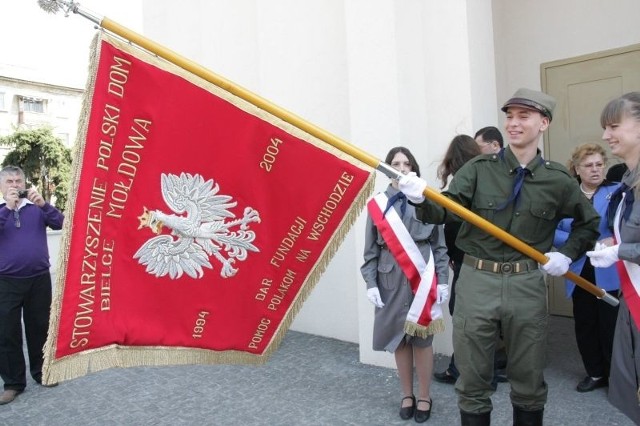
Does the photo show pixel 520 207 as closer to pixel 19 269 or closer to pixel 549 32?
pixel 549 32

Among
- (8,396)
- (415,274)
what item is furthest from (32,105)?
(415,274)

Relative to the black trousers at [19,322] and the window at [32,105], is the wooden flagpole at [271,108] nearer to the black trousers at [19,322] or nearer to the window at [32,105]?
the black trousers at [19,322]

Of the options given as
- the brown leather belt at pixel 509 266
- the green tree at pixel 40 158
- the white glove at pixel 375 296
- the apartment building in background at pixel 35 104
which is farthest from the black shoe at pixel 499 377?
the apartment building in background at pixel 35 104

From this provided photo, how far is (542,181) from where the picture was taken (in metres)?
2.55

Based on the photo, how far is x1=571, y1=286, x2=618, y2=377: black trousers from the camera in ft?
12.7

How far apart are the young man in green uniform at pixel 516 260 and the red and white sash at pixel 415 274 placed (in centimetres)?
83

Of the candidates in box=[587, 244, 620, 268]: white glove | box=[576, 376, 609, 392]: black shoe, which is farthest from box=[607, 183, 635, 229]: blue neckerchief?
box=[576, 376, 609, 392]: black shoe

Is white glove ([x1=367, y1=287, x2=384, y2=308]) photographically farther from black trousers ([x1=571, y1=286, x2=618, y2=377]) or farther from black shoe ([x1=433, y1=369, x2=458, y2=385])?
black trousers ([x1=571, y1=286, x2=618, y2=377])

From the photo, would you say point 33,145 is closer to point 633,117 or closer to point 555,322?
point 555,322

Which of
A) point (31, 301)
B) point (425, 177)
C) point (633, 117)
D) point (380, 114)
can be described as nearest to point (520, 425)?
point (633, 117)

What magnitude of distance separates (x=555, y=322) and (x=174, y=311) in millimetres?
4360

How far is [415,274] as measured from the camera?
137 inches

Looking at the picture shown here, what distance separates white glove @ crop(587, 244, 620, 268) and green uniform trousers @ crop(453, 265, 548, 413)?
0.26 meters

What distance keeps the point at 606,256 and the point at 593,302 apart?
1.82 metres
